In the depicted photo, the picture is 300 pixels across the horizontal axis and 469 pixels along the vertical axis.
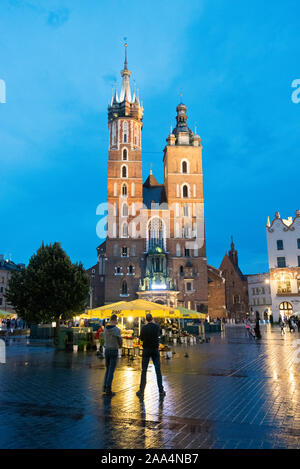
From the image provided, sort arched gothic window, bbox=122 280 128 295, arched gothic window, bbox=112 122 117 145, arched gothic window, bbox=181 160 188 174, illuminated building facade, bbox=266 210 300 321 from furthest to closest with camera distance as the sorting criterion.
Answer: arched gothic window, bbox=112 122 117 145
arched gothic window, bbox=181 160 188 174
arched gothic window, bbox=122 280 128 295
illuminated building facade, bbox=266 210 300 321

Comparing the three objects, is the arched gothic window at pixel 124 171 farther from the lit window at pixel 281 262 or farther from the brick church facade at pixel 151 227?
the lit window at pixel 281 262

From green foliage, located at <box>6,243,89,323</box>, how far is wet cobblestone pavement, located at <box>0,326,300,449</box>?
12.3 metres

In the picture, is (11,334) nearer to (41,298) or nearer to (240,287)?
(41,298)

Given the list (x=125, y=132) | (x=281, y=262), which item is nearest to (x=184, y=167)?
(x=125, y=132)

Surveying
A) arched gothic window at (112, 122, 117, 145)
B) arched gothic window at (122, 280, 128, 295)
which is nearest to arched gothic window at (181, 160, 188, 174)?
arched gothic window at (112, 122, 117, 145)

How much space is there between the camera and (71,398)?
311 inches

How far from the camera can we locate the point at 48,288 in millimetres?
24234

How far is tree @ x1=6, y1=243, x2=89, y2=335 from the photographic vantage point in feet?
79.7

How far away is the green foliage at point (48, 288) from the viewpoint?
24281mm

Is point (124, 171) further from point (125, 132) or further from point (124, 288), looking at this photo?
point (124, 288)

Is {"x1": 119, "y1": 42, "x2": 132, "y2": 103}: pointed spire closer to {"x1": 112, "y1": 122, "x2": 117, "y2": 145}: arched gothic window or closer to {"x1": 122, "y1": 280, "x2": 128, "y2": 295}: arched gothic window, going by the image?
{"x1": 112, "y1": 122, "x2": 117, "y2": 145}: arched gothic window

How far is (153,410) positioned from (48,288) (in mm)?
18618

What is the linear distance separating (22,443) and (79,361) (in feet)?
A: 32.5

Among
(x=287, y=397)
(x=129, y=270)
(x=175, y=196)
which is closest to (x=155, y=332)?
(x=287, y=397)
